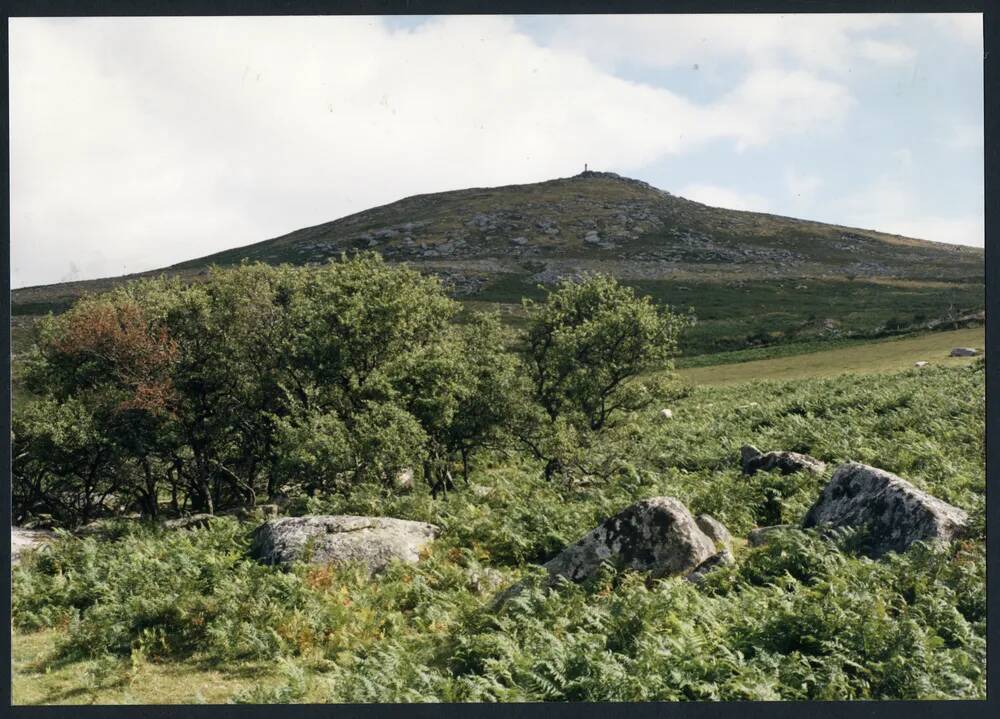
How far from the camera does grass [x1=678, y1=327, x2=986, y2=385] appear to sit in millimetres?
46656

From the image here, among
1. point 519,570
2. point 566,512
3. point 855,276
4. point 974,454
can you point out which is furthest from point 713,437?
point 855,276

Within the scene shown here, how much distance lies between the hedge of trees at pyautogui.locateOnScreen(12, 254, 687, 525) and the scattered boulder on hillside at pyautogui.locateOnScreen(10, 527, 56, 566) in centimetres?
272

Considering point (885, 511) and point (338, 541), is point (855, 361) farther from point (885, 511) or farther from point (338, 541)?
point (338, 541)

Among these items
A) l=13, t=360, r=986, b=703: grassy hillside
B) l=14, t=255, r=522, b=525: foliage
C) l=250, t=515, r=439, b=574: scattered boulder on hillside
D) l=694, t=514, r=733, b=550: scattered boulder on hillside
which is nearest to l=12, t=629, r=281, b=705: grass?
l=13, t=360, r=986, b=703: grassy hillside

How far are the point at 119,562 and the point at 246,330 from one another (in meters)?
8.74

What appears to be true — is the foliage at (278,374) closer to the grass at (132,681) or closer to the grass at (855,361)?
the grass at (132,681)

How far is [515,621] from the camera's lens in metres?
9.06

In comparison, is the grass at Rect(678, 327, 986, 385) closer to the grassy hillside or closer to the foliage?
the foliage

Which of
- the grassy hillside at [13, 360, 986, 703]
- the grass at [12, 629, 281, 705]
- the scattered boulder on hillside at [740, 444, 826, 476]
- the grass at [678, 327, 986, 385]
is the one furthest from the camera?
the grass at [678, 327, 986, 385]

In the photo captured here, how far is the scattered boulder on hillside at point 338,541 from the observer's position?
479 inches

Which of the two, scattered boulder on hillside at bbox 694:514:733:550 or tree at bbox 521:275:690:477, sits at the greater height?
tree at bbox 521:275:690:477

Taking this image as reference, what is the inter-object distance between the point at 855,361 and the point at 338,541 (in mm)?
51724

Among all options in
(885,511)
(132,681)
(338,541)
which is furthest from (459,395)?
(132,681)

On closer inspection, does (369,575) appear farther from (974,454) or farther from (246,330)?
(974,454)
